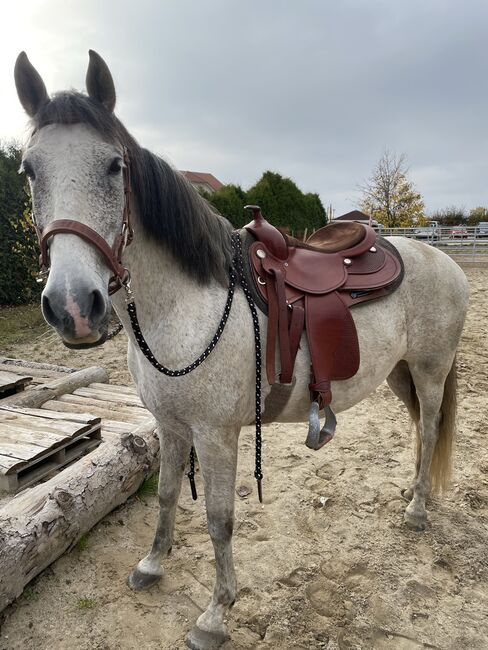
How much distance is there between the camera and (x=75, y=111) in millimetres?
1268

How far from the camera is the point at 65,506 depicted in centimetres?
235

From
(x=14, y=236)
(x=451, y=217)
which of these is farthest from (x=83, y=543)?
(x=451, y=217)

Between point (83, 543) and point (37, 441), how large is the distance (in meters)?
0.77

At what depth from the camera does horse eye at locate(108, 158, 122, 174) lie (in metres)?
1.29

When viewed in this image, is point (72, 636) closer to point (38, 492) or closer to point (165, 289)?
point (38, 492)

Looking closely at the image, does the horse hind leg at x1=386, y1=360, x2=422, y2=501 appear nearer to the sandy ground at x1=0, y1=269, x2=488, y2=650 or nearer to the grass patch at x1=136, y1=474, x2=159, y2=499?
the sandy ground at x1=0, y1=269, x2=488, y2=650

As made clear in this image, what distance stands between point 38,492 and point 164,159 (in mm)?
2015

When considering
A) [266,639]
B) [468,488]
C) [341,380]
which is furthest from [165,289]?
[468,488]

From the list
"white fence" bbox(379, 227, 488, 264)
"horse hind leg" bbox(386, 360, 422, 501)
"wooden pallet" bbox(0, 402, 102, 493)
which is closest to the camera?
"wooden pallet" bbox(0, 402, 102, 493)

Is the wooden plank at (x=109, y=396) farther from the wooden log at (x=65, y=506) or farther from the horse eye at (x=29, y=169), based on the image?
the horse eye at (x=29, y=169)

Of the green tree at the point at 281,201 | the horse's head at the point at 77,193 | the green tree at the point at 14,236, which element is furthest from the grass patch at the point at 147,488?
the green tree at the point at 281,201

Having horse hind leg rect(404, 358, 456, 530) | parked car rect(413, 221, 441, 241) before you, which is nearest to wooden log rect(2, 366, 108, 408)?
horse hind leg rect(404, 358, 456, 530)

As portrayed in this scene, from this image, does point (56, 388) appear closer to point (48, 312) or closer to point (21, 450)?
point (21, 450)

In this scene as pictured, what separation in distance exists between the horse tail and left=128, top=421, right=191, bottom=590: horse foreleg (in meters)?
1.80
